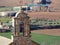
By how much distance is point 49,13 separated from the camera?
150ft

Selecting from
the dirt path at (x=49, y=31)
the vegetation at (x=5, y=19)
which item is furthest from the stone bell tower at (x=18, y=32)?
the vegetation at (x=5, y=19)

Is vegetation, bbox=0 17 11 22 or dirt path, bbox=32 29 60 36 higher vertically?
vegetation, bbox=0 17 11 22

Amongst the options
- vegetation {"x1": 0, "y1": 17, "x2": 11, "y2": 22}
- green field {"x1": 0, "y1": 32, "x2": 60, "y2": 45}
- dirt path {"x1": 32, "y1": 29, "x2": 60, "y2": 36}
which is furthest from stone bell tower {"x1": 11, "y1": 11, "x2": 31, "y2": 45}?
vegetation {"x1": 0, "y1": 17, "x2": 11, "y2": 22}

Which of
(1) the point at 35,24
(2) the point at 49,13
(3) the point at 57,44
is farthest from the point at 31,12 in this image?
(3) the point at 57,44

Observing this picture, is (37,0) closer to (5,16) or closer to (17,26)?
(5,16)

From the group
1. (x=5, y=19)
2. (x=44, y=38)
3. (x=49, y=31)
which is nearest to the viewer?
(x=44, y=38)

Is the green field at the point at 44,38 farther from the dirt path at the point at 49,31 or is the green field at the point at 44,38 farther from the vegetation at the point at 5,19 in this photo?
the vegetation at the point at 5,19

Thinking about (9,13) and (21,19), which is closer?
(21,19)

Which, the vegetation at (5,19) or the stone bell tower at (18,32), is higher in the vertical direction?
the stone bell tower at (18,32)

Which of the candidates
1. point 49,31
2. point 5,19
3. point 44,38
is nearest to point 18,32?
point 44,38

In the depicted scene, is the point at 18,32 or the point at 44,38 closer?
the point at 18,32

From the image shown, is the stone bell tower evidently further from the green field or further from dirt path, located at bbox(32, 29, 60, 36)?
dirt path, located at bbox(32, 29, 60, 36)

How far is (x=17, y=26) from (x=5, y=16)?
2881cm

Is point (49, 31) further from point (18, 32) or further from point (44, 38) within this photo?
point (18, 32)
